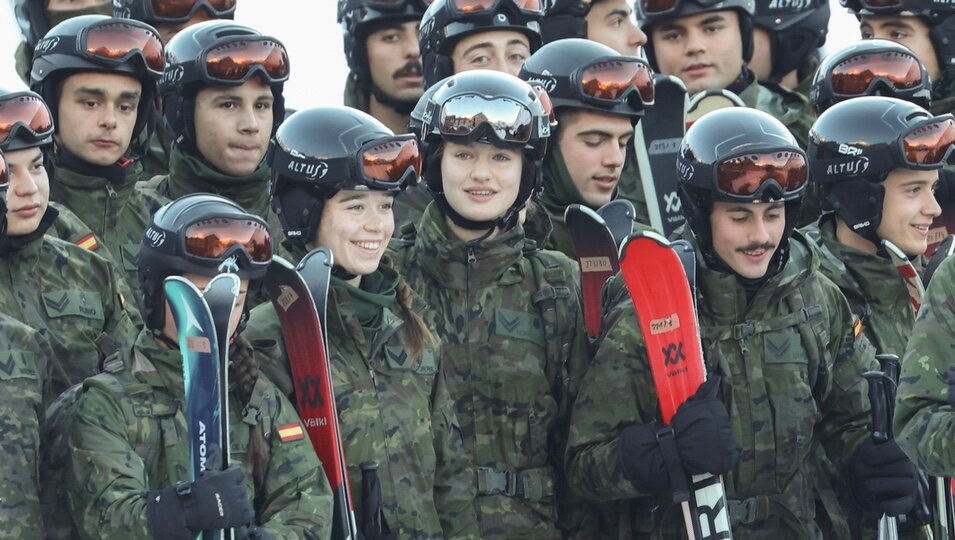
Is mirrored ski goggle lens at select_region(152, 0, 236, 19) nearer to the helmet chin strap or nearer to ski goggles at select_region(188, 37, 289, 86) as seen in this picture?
the helmet chin strap

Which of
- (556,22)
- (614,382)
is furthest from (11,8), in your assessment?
(614,382)

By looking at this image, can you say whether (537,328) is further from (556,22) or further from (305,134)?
(556,22)

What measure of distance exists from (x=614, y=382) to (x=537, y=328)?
1.39ft

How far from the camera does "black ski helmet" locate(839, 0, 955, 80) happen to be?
10.9 meters

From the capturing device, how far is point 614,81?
28.7 feet

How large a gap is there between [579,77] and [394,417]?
2266 mm

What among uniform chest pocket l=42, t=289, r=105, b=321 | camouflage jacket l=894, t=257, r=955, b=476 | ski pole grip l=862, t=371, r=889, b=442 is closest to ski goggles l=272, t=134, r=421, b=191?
uniform chest pocket l=42, t=289, r=105, b=321

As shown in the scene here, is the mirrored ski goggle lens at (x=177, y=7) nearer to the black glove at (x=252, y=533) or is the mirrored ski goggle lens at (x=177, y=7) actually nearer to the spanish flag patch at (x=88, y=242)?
the spanish flag patch at (x=88, y=242)

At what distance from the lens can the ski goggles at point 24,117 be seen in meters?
7.55

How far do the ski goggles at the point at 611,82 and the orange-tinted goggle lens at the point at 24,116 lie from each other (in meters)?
2.36

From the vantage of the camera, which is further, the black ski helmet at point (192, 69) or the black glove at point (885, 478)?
the black ski helmet at point (192, 69)

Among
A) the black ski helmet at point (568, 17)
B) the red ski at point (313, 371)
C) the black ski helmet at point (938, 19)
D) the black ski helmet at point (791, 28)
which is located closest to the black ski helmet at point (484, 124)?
the red ski at point (313, 371)

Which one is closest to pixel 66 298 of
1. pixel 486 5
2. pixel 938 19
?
pixel 486 5

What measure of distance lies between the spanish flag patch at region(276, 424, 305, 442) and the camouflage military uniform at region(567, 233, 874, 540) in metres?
1.25
